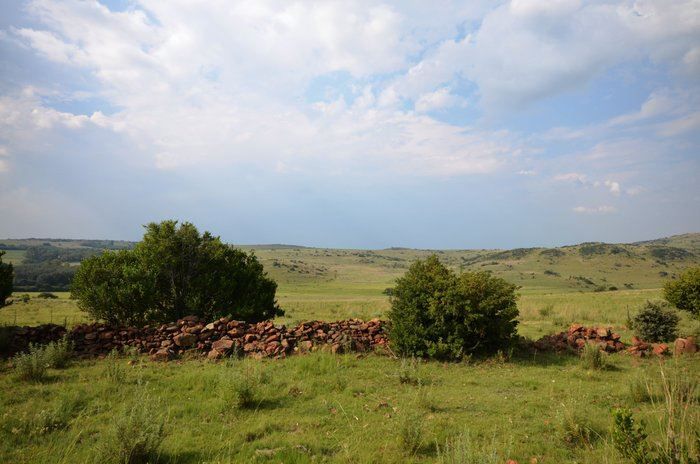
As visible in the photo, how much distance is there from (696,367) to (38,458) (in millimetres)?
14582

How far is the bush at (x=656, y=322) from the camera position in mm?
14672

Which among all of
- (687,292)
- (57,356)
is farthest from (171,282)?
(687,292)

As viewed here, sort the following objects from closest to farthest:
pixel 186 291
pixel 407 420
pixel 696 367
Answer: pixel 407 420
pixel 696 367
pixel 186 291

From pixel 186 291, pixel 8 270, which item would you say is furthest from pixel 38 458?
pixel 8 270

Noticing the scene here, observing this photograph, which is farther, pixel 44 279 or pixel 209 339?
pixel 44 279

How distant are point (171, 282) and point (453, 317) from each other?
38.3 feet

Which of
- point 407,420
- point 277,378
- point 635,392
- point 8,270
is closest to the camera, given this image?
point 407,420

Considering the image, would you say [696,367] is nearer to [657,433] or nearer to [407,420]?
[657,433]

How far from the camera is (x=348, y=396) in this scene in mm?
8312

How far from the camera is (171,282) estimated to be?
54.1ft

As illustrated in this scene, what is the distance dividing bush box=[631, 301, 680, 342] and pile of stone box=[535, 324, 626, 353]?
8.62 feet

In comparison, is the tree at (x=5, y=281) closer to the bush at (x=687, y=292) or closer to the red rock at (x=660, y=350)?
the red rock at (x=660, y=350)

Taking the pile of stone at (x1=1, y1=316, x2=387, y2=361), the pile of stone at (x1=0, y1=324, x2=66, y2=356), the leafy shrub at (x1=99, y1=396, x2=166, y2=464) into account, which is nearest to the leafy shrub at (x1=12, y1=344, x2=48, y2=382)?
the pile of stone at (x1=1, y1=316, x2=387, y2=361)

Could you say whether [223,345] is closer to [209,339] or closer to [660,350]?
[209,339]
